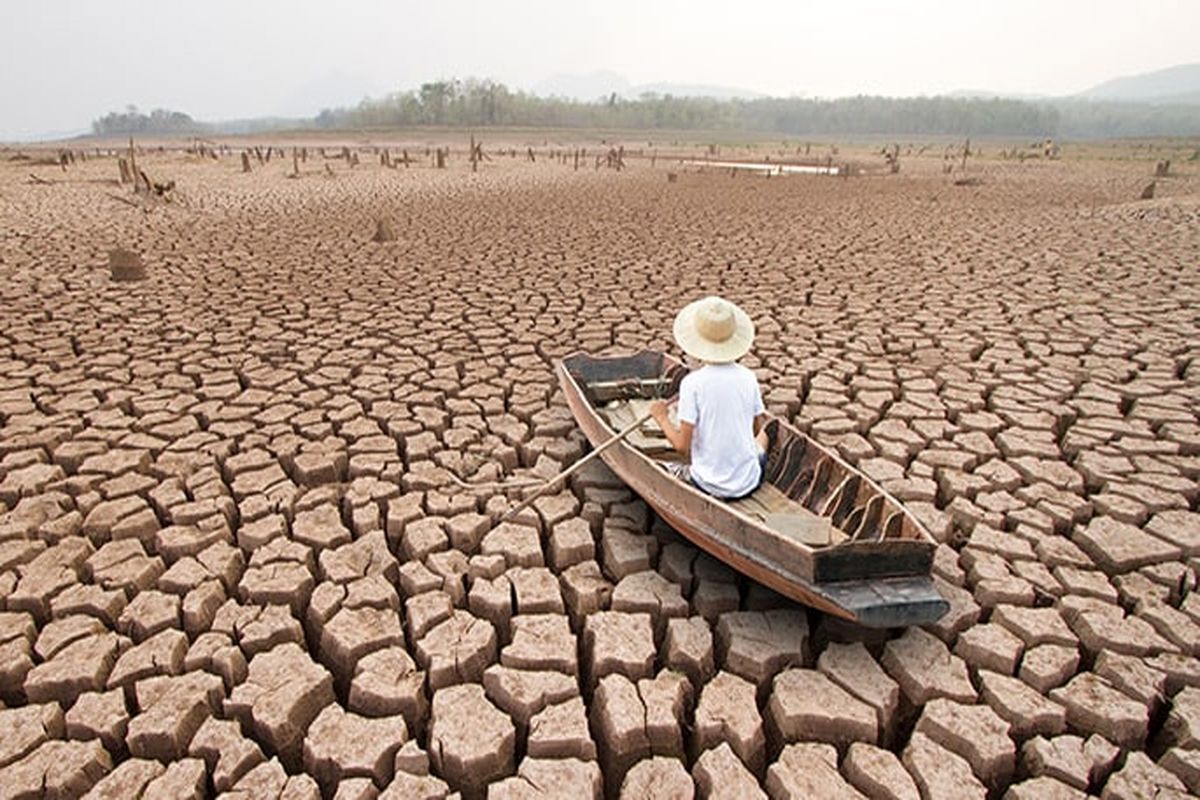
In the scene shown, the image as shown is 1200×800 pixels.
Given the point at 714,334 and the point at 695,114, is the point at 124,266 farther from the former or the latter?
the point at 695,114

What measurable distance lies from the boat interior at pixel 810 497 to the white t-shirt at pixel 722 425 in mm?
122

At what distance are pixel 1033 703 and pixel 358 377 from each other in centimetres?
431

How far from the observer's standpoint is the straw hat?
9.48 feet

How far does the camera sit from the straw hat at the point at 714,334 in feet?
9.48

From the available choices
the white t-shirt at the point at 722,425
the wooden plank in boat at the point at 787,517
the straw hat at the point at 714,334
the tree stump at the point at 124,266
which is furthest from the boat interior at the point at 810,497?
the tree stump at the point at 124,266

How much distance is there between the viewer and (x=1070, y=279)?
7.86 meters

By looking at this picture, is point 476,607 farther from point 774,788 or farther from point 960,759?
point 960,759

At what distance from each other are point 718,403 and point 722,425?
10 centimetres

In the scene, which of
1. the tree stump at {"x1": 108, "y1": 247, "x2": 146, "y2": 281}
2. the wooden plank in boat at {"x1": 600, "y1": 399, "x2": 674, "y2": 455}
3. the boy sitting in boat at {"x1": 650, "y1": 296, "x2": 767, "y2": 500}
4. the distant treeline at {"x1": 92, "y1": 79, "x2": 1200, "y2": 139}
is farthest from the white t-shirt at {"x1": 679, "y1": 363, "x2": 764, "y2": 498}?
the distant treeline at {"x1": 92, "y1": 79, "x2": 1200, "y2": 139}

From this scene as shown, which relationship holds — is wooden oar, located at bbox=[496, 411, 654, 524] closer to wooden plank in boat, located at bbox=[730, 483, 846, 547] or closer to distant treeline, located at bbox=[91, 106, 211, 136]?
wooden plank in boat, located at bbox=[730, 483, 846, 547]

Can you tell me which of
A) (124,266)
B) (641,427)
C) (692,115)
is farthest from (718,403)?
(692,115)

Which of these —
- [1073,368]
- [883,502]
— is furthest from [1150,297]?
[883,502]

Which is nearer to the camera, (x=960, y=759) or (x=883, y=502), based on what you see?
(x=960, y=759)

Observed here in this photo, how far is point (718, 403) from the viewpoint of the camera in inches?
115
